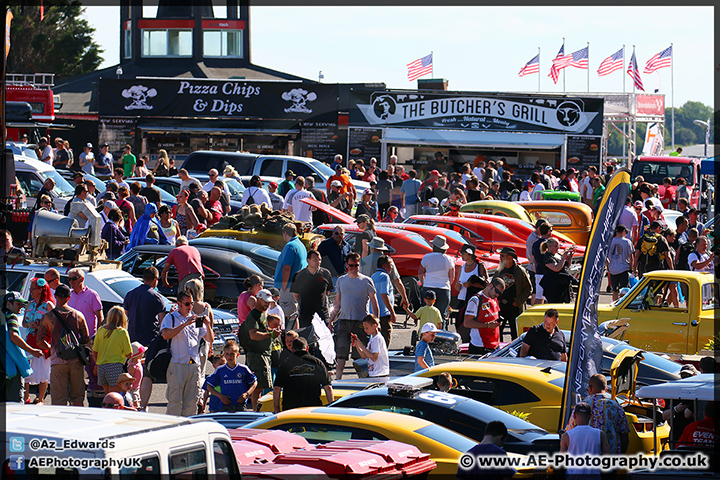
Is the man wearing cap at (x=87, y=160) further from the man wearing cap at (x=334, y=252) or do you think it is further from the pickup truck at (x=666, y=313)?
the pickup truck at (x=666, y=313)

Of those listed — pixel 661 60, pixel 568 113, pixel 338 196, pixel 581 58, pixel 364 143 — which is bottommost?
pixel 338 196

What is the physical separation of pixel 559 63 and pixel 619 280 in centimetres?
3724

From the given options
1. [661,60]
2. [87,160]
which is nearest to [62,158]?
[87,160]

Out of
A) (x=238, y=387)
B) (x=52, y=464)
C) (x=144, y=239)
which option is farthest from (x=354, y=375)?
(x=52, y=464)

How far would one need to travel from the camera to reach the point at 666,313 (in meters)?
12.6

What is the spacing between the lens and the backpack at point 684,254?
17562mm

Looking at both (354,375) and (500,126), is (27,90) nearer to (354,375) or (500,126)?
(500,126)

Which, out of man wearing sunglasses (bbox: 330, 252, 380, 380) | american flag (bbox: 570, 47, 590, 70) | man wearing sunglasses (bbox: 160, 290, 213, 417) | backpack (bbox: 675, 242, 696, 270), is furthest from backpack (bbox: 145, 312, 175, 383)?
american flag (bbox: 570, 47, 590, 70)

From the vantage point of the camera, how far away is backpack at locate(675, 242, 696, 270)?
1756 centimetres

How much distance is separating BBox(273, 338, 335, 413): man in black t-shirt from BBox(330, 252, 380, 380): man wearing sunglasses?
250cm

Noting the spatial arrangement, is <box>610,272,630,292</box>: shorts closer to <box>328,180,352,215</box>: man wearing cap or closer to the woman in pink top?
<box>328,180,352,215</box>: man wearing cap

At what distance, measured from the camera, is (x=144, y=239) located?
50.8ft

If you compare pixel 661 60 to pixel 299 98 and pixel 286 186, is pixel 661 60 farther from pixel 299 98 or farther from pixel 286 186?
pixel 286 186

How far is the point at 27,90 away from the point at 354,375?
20.5 metres
